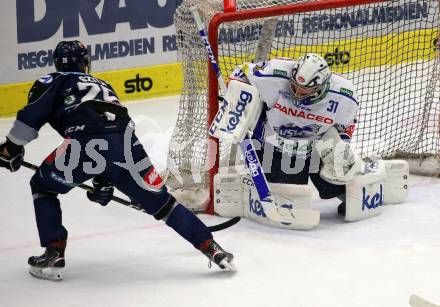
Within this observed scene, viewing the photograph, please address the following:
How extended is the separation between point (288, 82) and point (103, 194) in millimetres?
1153

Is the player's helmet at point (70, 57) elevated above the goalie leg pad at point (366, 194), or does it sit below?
above

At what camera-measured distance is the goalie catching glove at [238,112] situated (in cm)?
498

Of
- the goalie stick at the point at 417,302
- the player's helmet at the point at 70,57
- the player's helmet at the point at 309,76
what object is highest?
the player's helmet at the point at 70,57

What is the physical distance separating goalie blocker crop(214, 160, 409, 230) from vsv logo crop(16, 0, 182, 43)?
2607 millimetres

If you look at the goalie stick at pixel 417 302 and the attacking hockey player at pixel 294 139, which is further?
the attacking hockey player at pixel 294 139

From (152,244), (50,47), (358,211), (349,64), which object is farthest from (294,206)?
(50,47)

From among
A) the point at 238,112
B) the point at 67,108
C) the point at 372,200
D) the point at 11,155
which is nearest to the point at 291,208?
the point at 372,200

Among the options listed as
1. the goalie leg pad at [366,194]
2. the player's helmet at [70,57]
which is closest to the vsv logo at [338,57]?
the goalie leg pad at [366,194]

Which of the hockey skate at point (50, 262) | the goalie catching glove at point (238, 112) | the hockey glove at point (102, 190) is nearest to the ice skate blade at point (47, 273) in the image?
the hockey skate at point (50, 262)

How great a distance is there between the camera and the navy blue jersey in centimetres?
420

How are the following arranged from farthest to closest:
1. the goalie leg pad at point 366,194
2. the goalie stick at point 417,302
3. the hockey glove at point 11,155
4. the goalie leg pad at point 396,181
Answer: the goalie leg pad at point 396,181 < the goalie leg pad at point 366,194 < the hockey glove at point 11,155 < the goalie stick at point 417,302

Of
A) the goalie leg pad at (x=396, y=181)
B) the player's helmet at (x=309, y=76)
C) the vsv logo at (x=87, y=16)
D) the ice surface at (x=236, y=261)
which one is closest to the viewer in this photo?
the ice surface at (x=236, y=261)

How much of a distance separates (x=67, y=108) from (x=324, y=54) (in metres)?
3.31

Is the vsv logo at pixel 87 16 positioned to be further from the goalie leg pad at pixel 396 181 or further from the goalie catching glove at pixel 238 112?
the goalie leg pad at pixel 396 181
